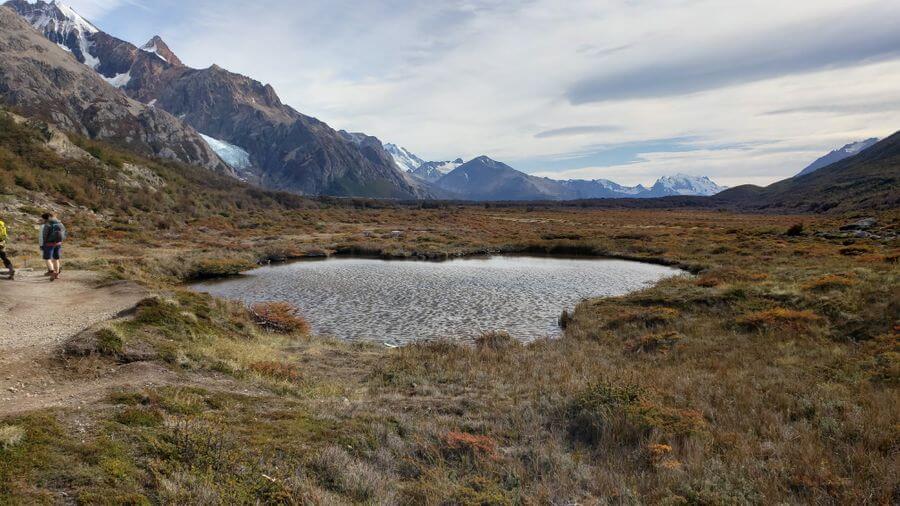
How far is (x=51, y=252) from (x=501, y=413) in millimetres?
24216

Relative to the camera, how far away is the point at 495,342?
2059 cm

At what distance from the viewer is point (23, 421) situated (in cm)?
721

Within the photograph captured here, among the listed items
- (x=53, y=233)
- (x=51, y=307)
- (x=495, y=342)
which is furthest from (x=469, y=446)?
(x=53, y=233)

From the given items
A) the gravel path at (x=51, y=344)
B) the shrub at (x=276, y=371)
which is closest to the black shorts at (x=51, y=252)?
the gravel path at (x=51, y=344)

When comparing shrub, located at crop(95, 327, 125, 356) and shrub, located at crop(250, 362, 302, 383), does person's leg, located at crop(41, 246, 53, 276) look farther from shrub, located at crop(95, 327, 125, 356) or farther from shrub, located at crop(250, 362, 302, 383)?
shrub, located at crop(250, 362, 302, 383)

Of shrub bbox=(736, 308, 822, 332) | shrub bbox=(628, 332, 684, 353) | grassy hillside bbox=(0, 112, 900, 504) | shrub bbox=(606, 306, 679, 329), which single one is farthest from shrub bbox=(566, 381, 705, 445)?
shrub bbox=(606, 306, 679, 329)

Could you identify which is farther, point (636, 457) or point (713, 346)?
point (713, 346)

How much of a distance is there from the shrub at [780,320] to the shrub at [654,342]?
3.16 meters

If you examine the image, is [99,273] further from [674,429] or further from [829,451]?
[829,451]

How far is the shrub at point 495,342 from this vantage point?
1984 centimetres

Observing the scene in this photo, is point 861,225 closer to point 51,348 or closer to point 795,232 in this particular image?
point 795,232

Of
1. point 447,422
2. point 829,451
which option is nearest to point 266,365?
point 447,422

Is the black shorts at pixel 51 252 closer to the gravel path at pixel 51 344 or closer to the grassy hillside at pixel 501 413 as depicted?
the gravel path at pixel 51 344

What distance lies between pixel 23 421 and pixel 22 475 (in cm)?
183
